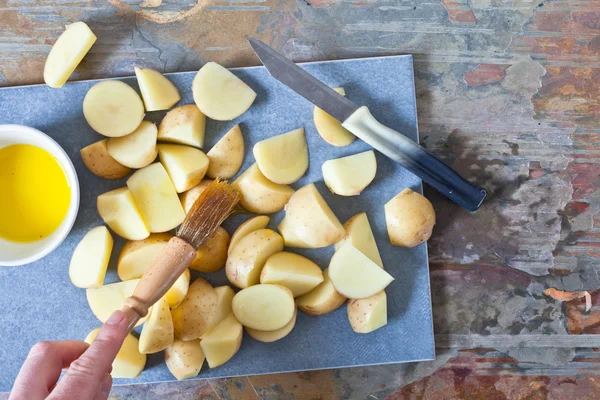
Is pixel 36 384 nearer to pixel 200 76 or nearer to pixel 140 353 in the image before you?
pixel 140 353

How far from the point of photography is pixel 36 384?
46.3 inches

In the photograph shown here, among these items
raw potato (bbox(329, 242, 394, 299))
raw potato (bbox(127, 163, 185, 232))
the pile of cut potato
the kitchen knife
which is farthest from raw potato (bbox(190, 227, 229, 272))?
the kitchen knife

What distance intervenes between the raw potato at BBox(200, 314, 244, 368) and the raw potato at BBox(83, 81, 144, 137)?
1.97 feet

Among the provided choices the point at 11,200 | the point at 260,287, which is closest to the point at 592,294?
the point at 260,287

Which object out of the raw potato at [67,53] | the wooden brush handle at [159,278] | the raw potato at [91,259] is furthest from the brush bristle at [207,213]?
the raw potato at [67,53]

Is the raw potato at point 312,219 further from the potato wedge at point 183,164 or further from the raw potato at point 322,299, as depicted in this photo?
the potato wedge at point 183,164

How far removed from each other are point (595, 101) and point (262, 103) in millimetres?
998

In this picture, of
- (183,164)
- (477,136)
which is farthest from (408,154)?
(183,164)

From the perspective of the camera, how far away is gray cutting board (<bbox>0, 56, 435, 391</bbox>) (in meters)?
1.52

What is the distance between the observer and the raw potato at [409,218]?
144cm

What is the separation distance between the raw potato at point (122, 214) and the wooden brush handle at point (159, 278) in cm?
17

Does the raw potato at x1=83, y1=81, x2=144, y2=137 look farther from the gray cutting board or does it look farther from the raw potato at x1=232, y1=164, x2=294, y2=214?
the raw potato at x1=232, y1=164, x2=294, y2=214

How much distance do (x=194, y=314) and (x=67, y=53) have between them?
0.82 m

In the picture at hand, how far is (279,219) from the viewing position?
1.53 m
